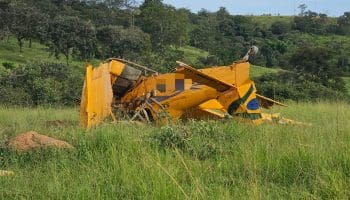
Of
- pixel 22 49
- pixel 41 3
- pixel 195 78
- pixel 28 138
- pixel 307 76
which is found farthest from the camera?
pixel 41 3

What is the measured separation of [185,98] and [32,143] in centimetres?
356

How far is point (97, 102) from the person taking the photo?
8914 mm

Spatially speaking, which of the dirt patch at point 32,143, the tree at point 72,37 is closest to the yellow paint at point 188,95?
the dirt patch at point 32,143

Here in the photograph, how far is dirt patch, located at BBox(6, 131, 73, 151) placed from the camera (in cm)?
614

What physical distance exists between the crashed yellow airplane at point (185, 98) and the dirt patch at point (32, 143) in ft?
6.99

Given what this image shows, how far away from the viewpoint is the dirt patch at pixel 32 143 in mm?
6145

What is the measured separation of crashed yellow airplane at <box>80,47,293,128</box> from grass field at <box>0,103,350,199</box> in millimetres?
1836

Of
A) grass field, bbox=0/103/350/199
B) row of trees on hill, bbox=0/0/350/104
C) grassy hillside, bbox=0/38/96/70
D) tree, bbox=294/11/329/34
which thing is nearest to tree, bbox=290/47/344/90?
row of trees on hill, bbox=0/0/350/104

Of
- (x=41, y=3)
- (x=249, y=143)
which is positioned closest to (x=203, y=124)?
(x=249, y=143)

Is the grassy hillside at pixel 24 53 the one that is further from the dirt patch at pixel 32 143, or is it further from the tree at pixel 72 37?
the dirt patch at pixel 32 143

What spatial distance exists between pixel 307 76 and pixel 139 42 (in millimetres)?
26531

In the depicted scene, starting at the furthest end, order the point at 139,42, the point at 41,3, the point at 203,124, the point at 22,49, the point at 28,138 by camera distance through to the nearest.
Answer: the point at 41,3
the point at 22,49
the point at 139,42
the point at 203,124
the point at 28,138

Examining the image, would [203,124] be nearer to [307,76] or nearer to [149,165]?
[149,165]

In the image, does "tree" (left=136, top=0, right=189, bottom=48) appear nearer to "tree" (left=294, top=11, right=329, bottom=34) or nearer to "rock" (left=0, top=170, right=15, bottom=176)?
"tree" (left=294, top=11, right=329, bottom=34)
